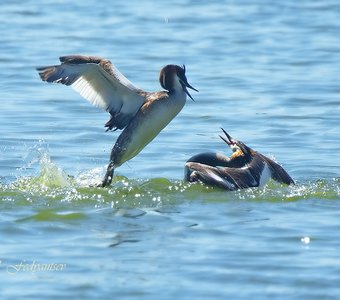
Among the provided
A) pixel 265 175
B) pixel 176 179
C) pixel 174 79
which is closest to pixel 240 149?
pixel 265 175

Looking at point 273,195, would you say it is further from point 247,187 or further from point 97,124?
point 97,124

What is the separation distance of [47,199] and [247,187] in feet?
6.29

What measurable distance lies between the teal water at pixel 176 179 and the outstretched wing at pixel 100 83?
2.30 feet

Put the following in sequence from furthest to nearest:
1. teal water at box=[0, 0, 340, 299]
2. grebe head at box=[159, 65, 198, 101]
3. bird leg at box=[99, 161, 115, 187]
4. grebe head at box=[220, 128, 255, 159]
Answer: grebe head at box=[220, 128, 255, 159]
grebe head at box=[159, 65, 198, 101]
bird leg at box=[99, 161, 115, 187]
teal water at box=[0, 0, 340, 299]

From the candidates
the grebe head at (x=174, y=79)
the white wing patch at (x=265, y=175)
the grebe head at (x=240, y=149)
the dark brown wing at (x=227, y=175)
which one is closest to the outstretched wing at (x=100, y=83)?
the grebe head at (x=174, y=79)

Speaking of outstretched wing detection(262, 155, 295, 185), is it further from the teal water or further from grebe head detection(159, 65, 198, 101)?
grebe head detection(159, 65, 198, 101)

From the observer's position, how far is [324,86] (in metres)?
19.1

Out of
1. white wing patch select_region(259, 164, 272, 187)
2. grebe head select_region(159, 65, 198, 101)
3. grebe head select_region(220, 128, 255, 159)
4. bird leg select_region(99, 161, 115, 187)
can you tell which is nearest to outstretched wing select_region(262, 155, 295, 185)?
white wing patch select_region(259, 164, 272, 187)

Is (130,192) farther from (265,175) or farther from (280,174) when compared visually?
(280,174)

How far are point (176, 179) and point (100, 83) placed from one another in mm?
1239

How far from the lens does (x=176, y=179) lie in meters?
12.7

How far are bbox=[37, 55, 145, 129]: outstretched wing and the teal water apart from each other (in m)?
0.70

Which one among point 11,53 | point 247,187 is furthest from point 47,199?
point 11,53

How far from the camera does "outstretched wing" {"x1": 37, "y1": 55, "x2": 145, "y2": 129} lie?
1198 centimetres
